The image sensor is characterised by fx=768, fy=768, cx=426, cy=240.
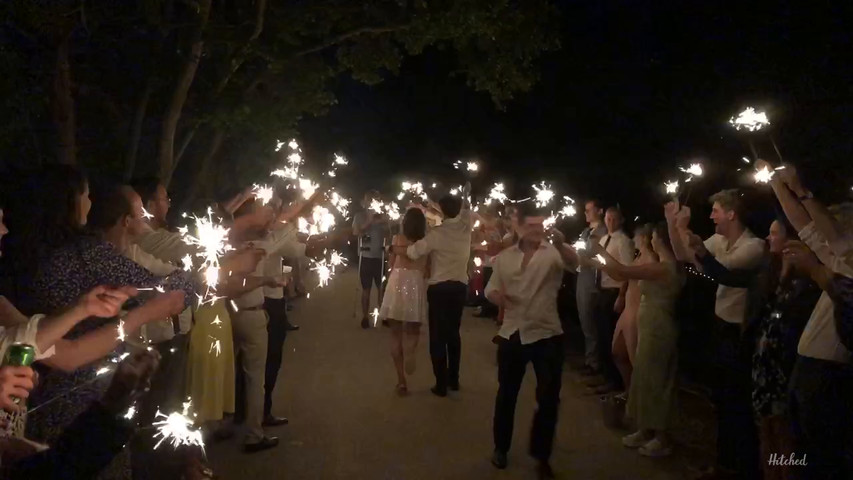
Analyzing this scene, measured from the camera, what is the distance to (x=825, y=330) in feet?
15.5

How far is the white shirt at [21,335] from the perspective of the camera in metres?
2.95

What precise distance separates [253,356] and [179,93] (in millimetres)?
6815

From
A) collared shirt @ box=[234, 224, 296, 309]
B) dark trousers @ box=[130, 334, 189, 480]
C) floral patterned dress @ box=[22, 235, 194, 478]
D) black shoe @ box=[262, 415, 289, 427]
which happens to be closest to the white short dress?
black shoe @ box=[262, 415, 289, 427]

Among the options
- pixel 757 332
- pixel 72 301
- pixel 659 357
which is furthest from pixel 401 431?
pixel 72 301

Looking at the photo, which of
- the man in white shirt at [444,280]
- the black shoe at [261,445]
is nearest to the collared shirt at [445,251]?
the man in white shirt at [444,280]

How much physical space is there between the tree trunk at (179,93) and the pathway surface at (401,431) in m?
3.97

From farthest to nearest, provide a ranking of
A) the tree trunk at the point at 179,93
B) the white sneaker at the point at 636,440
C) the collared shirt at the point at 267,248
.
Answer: the tree trunk at the point at 179,93 < the white sneaker at the point at 636,440 < the collared shirt at the point at 267,248

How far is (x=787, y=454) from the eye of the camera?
525 cm

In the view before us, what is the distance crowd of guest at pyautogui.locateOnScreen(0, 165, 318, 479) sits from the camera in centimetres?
258

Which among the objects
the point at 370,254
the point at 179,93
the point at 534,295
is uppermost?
the point at 179,93

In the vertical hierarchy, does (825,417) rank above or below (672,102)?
below

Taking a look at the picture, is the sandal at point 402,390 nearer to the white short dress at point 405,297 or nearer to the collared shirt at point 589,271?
the white short dress at point 405,297

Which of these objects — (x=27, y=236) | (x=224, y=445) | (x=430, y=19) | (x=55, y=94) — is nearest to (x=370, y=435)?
(x=224, y=445)

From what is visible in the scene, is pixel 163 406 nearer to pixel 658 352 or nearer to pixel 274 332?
pixel 274 332
